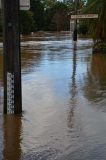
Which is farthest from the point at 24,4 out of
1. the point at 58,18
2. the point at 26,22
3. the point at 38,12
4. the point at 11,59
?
the point at 58,18

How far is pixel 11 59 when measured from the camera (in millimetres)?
9945

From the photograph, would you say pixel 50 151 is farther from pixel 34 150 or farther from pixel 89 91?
pixel 89 91

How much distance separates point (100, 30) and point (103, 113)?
1905cm

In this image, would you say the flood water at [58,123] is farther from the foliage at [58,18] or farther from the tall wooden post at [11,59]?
the foliage at [58,18]

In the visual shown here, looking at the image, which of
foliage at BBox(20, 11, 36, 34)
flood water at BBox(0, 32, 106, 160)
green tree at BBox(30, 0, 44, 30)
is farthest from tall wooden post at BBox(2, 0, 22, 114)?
green tree at BBox(30, 0, 44, 30)

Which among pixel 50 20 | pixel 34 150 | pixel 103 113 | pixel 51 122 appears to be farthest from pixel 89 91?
pixel 50 20

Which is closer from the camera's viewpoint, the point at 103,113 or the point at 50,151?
the point at 50,151

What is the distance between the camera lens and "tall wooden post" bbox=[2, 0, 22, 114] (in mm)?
9695

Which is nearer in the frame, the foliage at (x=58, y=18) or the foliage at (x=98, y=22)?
the foliage at (x=98, y=22)

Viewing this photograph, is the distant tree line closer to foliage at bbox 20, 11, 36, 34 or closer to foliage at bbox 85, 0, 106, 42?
foliage at bbox 20, 11, 36, 34

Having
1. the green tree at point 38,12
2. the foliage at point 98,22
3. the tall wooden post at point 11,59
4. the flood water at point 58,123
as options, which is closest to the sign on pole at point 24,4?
the tall wooden post at point 11,59

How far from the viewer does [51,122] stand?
31.4 ft

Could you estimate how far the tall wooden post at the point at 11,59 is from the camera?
9.70m

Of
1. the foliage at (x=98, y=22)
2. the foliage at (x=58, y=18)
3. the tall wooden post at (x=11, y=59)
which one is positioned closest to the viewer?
the tall wooden post at (x=11, y=59)
